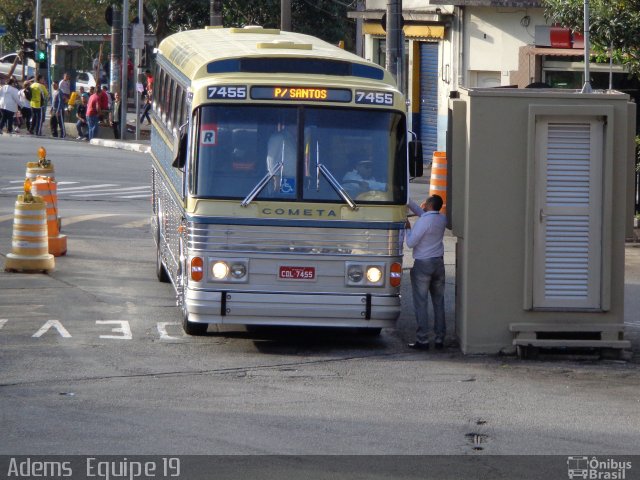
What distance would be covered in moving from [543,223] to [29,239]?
7352 millimetres

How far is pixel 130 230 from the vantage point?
2134 cm

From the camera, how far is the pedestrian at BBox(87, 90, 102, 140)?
127 ft

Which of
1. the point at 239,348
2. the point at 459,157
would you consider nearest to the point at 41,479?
the point at 239,348

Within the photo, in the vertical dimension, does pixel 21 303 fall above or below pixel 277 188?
below

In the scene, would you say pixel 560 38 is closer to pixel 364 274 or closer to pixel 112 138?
pixel 112 138

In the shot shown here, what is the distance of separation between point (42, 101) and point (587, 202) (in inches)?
1205

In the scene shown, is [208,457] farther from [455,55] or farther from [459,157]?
[455,55]

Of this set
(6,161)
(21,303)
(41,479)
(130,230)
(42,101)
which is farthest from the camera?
(42,101)

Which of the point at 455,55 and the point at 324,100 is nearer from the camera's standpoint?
the point at 324,100

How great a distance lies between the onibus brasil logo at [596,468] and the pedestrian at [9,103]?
108ft

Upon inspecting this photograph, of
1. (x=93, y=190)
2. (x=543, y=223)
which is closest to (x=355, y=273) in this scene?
(x=543, y=223)

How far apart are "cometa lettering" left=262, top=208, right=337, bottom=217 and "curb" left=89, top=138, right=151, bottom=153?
2431cm

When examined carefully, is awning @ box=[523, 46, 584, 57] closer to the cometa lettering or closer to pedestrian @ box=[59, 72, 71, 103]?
pedestrian @ box=[59, 72, 71, 103]

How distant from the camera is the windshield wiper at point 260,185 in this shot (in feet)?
40.0
